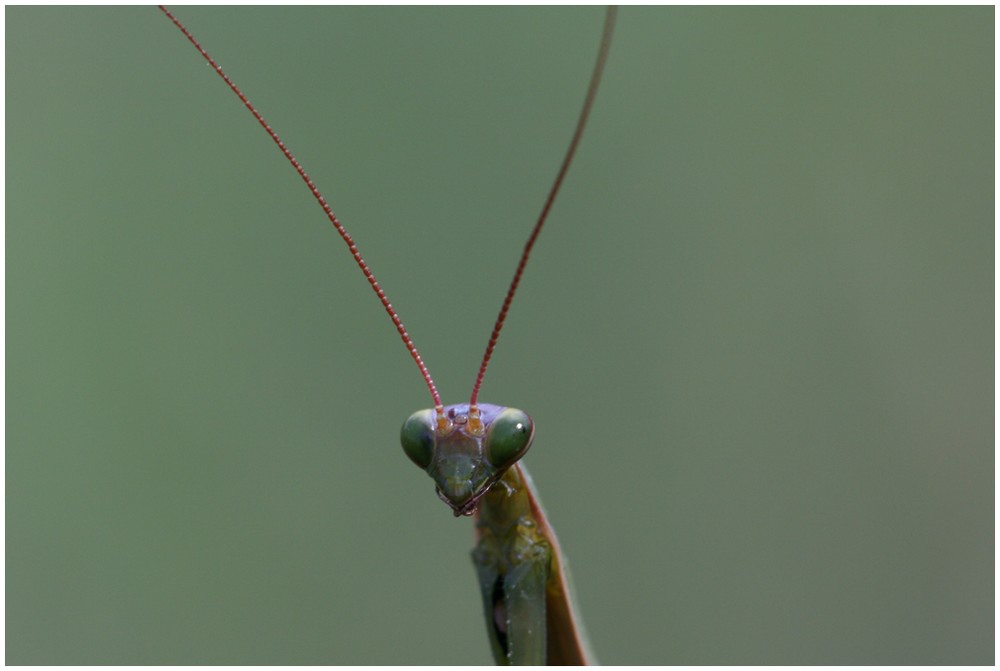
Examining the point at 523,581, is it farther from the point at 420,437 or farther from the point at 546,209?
the point at 546,209

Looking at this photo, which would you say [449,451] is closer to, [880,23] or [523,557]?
[523,557]

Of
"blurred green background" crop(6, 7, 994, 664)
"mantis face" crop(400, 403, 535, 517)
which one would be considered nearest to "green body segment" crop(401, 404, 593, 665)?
"mantis face" crop(400, 403, 535, 517)

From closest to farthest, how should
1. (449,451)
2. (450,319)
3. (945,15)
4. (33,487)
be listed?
(449,451) → (33,487) → (450,319) → (945,15)

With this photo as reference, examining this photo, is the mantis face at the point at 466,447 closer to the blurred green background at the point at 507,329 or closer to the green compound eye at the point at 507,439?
the green compound eye at the point at 507,439

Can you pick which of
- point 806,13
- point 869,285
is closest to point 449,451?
point 869,285

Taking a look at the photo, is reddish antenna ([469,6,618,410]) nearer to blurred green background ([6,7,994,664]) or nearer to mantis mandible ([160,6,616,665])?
mantis mandible ([160,6,616,665])

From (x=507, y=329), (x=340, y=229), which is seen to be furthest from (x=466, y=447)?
(x=507, y=329)

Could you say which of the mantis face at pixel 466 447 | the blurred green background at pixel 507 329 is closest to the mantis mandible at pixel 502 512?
the mantis face at pixel 466 447
